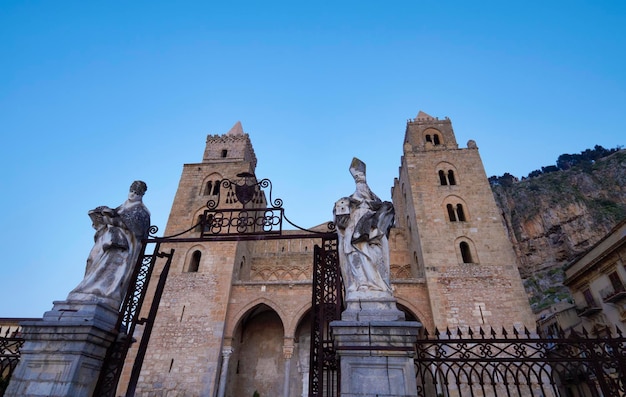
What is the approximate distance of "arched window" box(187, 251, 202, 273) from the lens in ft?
59.0

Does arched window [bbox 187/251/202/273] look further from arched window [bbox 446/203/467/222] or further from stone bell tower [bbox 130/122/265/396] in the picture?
arched window [bbox 446/203/467/222]

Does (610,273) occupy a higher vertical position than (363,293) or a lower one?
higher

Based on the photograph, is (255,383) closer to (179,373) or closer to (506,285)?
(179,373)

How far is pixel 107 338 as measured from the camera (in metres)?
4.00

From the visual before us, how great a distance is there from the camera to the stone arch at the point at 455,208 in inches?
750

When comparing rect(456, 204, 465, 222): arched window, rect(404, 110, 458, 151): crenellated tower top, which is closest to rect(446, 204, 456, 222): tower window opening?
rect(456, 204, 465, 222): arched window

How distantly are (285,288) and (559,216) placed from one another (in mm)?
44766

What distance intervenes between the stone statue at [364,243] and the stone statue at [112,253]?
2783 mm

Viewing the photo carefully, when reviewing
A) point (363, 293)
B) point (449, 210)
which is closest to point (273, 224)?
point (363, 293)

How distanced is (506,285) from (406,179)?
8.40m

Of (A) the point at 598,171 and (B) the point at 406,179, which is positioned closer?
(B) the point at 406,179

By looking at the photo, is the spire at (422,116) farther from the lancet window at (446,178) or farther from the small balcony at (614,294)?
the small balcony at (614,294)

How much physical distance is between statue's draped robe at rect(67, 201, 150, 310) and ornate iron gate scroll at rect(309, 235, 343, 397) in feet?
8.16

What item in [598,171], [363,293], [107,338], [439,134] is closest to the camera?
[363,293]
